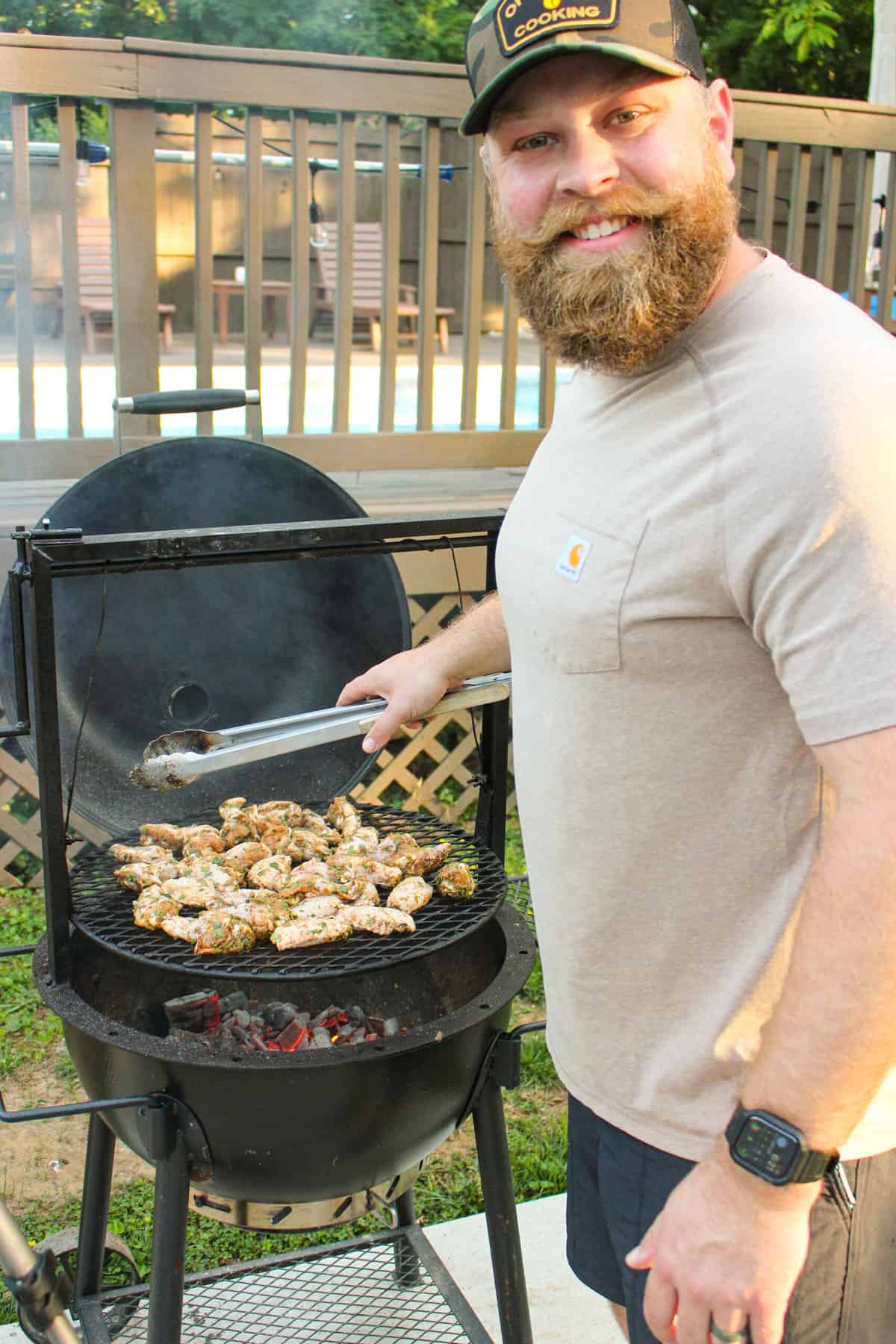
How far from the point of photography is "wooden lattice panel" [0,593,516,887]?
4242mm

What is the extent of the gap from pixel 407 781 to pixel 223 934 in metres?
2.70

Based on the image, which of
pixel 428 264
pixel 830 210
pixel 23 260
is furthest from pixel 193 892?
pixel 830 210

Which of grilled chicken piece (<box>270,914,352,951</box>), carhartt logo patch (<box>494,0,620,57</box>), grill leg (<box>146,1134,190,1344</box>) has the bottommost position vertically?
grill leg (<box>146,1134,190,1344</box>)

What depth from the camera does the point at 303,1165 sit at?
6.23 feet

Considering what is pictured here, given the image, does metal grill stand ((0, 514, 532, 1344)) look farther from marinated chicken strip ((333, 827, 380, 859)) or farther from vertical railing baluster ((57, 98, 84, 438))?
vertical railing baluster ((57, 98, 84, 438))

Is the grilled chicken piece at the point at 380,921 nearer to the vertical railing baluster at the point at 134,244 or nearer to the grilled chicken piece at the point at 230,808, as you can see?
the grilled chicken piece at the point at 230,808

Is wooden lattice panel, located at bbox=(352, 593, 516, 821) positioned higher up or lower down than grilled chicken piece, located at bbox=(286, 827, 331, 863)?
lower down

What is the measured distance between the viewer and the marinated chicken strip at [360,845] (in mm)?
2336

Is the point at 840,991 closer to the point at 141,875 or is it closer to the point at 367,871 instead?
the point at 367,871

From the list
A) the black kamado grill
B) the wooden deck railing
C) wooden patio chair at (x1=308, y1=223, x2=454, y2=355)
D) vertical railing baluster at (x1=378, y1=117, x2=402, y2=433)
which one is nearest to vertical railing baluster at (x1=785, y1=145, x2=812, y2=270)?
the wooden deck railing

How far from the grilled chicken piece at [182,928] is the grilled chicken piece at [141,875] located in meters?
0.15

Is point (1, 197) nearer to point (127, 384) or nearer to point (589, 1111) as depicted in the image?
point (127, 384)

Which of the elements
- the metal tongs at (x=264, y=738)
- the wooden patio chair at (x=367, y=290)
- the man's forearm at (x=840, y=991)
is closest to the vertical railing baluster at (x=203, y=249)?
the metal tongs at (x=264, y=738)

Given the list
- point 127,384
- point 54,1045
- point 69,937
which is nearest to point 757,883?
point 69,937
